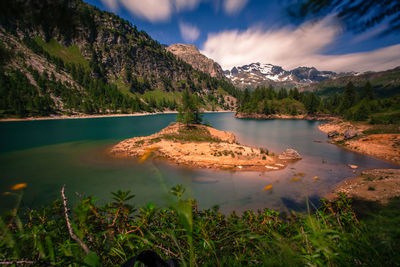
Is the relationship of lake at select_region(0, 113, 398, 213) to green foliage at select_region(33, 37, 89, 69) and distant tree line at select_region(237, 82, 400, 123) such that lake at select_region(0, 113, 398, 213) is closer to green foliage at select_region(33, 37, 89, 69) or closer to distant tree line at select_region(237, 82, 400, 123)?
distant tree line at select_region(237, 82, 400, 123)

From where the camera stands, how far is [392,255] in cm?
80

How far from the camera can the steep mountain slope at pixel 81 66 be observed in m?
1.51

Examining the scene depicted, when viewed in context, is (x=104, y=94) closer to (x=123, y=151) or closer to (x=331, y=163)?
(x=123, y=151)

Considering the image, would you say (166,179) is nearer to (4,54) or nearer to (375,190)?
(4,54)

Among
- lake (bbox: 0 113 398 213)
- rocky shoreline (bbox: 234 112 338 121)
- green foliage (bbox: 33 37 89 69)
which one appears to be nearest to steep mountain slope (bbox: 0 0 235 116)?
green foliage (bbox: 33 37 89 69)

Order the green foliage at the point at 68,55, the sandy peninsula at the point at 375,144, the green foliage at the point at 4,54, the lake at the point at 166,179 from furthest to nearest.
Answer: the green foliage at the point at 68,55
the sandy peninsula at the point at 375,144
the lake at the point at 166,179
the green foliage at the point at 4,54

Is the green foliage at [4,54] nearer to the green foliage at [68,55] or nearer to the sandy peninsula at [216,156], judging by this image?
the sandy peninsula at [216,156]

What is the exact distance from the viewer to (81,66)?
98.4 metres

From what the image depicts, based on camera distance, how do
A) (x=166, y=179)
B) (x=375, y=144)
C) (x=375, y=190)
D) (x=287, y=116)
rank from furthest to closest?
(x=287, y=116) < (x=375, y=144) < (x=166, y=179) < (x=375, y=190)

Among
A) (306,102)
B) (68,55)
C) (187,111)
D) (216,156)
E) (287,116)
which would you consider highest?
(68,55)

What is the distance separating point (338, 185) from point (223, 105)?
123181mm

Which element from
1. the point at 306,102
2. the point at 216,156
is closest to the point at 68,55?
the point at 216,156

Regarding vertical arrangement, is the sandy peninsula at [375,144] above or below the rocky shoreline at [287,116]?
below

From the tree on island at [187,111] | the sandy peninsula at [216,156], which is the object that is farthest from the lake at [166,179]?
the tree on island at [187,111]
